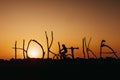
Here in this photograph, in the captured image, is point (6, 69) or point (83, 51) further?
point (83, 51)

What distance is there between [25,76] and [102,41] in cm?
1517

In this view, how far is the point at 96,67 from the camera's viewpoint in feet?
114

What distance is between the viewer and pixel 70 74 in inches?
1304

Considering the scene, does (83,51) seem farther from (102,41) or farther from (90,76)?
(90,76)

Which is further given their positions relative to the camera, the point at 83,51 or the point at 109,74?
the point at 83,51

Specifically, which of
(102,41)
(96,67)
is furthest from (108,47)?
(96,67)

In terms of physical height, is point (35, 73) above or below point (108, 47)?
below

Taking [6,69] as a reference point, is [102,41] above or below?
above

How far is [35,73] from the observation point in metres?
33.0

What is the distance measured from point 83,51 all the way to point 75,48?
4560 millimetres

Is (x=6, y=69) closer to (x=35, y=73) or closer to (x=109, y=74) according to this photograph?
(x=35, y=73)

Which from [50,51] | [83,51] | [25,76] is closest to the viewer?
[25,76]

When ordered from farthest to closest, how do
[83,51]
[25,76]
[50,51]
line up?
[83,51]
[50,51]
[25,76]

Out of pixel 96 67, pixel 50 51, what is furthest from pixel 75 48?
pixel 96 67
